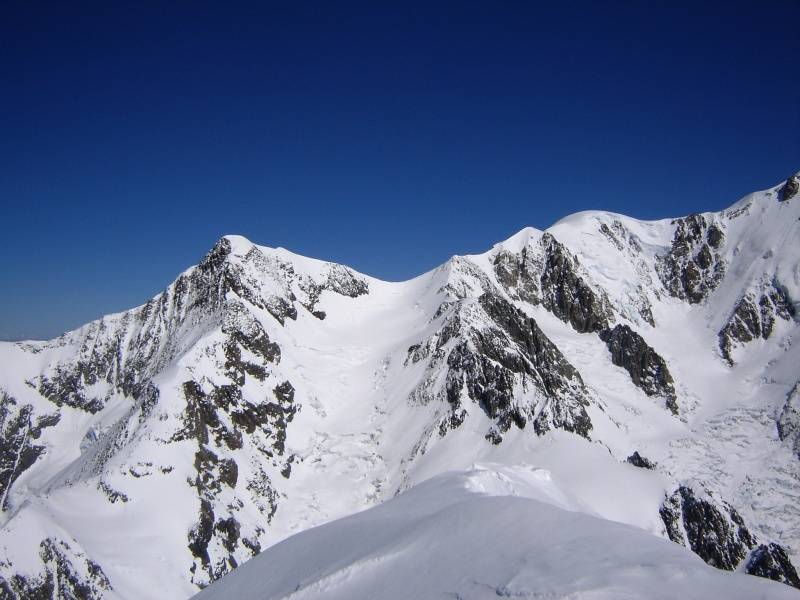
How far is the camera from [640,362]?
82.8 meters

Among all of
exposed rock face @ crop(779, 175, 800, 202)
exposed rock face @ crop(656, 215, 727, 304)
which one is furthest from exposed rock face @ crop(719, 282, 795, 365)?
exposed rock face @ crop(779, 175, 800, 202)

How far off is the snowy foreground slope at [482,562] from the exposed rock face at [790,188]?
12106cm

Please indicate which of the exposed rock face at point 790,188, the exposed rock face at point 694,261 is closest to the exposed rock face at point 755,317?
the exposed rock face at point 694,261

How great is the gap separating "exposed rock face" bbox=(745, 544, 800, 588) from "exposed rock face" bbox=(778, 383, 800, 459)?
999 inches

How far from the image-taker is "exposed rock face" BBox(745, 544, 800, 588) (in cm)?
4350

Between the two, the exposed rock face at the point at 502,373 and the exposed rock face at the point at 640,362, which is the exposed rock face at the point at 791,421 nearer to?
the exposed rock face at the point at 640,362

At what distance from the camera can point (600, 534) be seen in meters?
9.30

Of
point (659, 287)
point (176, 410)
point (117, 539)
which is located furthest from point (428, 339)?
point (659, 287)

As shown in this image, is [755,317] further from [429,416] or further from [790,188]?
[429,416]

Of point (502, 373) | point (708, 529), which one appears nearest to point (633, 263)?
point (502, 373)

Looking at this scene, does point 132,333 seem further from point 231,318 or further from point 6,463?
point 231,318

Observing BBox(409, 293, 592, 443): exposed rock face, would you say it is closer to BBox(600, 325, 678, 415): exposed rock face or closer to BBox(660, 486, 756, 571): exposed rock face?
BBox(660, 486, 756, 571): exposed rock face

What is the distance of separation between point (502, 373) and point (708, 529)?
23.2 metres

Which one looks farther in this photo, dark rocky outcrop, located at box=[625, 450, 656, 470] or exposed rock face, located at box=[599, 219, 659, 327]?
exposed rock face, located at box=[599, 219, 659, 327]
